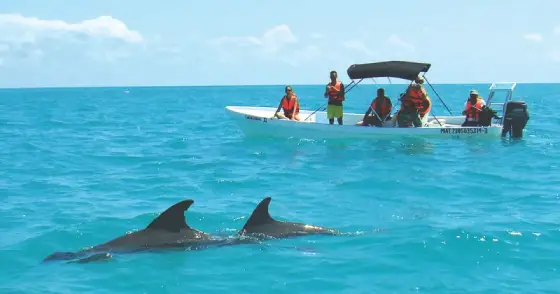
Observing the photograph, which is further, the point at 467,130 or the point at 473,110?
the point at 473,110

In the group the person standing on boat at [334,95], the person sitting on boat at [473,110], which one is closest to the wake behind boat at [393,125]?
the person sitting on boat at [473,110]

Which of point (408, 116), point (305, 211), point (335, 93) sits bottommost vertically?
point (305, 211)

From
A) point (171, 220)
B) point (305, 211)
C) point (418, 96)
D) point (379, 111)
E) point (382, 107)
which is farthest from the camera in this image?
point (379, 111)

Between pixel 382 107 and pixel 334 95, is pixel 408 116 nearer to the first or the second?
pixel 382 107

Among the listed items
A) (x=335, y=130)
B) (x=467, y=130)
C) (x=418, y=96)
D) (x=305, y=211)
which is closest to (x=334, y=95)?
(x=335, y=130)

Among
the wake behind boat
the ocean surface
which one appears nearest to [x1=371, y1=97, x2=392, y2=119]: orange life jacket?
the wake behind boat

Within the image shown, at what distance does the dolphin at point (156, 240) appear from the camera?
9.69 meters

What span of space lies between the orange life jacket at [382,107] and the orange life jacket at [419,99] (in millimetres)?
1080

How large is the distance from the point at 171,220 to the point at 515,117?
17566 millimetres

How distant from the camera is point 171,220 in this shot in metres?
9.80

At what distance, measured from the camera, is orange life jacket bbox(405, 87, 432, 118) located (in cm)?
2302

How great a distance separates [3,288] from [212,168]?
10.4m

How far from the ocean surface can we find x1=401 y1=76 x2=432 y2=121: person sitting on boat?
1247 mm

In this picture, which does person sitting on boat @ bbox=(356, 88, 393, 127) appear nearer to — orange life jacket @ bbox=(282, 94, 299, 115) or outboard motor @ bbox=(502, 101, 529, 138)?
orange life jacket @ bbox=(282, 94, 299, 115)
